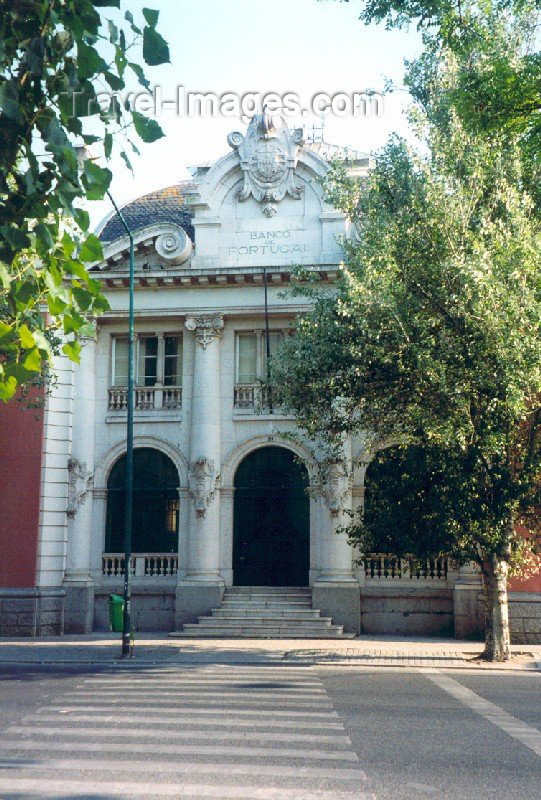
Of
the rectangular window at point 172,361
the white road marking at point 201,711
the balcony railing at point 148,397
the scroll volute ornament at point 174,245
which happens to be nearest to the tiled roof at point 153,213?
the scroll volute ornament at point 174,245

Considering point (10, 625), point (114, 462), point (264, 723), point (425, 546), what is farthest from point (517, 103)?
point (10, 625)

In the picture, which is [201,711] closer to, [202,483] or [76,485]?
[202,483]

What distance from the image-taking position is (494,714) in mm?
12961

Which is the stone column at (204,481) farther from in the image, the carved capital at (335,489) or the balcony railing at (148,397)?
the carved capital at (335,489)

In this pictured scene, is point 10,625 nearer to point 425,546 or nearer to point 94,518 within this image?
point 94,518

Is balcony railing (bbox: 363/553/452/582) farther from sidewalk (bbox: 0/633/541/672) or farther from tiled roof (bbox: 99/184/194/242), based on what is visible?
tiled roof (bbox: 99/184/194/242)

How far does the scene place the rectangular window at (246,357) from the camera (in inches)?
1061

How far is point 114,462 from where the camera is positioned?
26.7 m

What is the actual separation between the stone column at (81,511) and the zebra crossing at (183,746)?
33.7 ft

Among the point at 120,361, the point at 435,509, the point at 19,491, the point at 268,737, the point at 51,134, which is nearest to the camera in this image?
the point at 51,134

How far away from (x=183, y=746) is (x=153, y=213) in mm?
21473

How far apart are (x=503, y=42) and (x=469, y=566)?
12.9 meters

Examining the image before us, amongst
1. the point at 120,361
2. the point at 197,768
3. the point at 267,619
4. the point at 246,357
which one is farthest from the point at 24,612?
the point at 197,768

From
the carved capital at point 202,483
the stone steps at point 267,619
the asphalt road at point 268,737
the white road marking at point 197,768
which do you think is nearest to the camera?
the asphalt road at point 268,737
